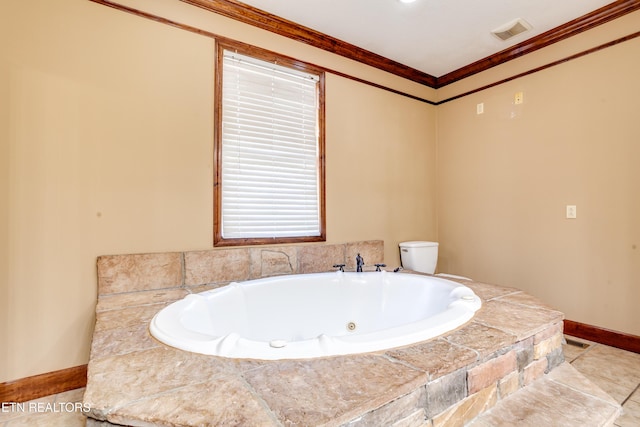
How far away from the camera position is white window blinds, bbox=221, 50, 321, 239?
2.26m

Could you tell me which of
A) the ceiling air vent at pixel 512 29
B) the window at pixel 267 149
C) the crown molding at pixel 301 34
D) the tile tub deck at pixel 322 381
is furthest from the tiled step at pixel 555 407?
the crown molding at pixel 301 34

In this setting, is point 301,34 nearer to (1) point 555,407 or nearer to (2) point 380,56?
(2) point 380,56

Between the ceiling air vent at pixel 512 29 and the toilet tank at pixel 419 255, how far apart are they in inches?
72.7

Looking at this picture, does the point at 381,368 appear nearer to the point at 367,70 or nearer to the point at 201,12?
the point at 201,12

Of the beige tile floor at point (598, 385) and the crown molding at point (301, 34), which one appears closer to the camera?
the beige tile floor at point (598, 385)

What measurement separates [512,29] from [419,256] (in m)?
2.00

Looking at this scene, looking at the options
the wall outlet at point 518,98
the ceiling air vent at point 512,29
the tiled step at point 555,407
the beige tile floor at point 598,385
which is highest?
the ceiling air vent at point 512,29

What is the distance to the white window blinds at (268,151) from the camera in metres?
2.26

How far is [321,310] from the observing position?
7.04 ft

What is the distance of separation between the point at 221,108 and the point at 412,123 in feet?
6.52

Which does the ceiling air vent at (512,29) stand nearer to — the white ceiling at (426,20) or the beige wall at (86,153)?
the white ceiling at (426,20)

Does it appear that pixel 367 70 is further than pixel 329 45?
Yes

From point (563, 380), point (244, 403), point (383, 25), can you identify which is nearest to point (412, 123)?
point (383, 25)

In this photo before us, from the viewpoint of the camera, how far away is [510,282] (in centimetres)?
284
